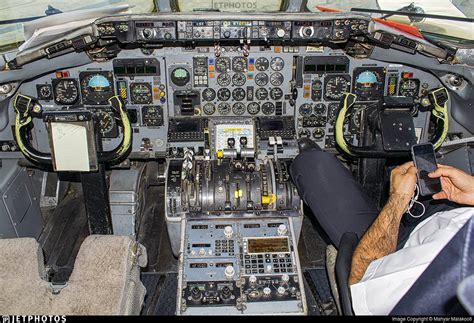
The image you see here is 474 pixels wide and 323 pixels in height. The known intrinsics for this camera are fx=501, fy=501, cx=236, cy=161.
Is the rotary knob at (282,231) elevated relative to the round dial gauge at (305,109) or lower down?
lower down

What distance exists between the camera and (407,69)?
4.70 meters

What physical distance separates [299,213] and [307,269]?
459 mm

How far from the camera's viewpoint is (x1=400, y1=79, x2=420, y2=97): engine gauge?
476cm

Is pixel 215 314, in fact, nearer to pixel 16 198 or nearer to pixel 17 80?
pixel 16 198

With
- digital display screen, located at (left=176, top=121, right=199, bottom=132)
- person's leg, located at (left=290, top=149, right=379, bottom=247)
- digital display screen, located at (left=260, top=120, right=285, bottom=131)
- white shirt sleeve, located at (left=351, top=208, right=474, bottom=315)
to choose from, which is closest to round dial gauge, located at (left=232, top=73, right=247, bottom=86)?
digital display screen, located at (left=260, top=120, right=285, bottom=131)

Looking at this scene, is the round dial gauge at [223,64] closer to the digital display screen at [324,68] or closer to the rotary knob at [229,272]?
the digital display screen at [324,68]

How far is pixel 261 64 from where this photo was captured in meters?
4.70

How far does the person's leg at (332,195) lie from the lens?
10.2 ft

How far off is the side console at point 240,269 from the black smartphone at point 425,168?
0.97 m

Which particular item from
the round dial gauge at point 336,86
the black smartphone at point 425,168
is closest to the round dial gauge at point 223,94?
the round dial gauge at point 336,86

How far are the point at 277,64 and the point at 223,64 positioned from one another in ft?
1.66

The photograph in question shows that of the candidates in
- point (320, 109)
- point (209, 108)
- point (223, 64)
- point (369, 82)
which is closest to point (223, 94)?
point (209, 108)

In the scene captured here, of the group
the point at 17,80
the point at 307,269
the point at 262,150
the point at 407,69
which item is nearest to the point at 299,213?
the point at 307,269

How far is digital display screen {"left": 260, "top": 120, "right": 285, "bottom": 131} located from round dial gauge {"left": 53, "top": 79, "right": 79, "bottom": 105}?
1.77m
